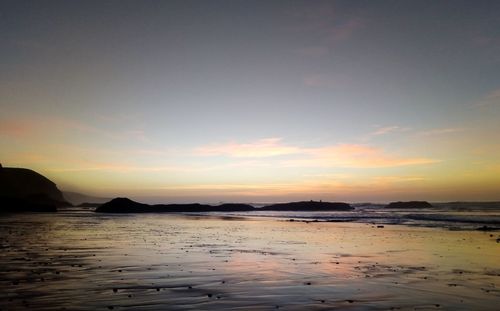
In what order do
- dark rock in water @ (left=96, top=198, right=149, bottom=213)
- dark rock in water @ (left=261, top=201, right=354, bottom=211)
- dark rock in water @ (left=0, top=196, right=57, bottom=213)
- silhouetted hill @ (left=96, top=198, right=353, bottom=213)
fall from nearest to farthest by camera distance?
1. dark rock in water @ (left=0, top=196, right=57, bottom=213)
2. dark rock in water @ (left=96, top=198, right=149, bottom=213)
3. silhouetted hill @ (left=96, top=198, right=353, bottom=213)
4. dark rock in water @ (left=261, top=201, right=354, bottom=211)

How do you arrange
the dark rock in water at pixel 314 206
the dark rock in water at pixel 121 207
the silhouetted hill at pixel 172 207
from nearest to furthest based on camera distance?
1. the dark rock in water at pixel 121 207
2. the silhouetted hill at pixel 172 207
3. the dark rock in water at pixel 314 206

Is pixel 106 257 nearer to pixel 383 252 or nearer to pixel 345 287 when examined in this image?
pixel 345 287

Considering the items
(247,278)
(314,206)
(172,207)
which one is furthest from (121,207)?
(247,278)

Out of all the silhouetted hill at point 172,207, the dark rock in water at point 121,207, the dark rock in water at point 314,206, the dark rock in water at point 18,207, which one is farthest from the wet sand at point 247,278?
the dark rock in water at point 314,206

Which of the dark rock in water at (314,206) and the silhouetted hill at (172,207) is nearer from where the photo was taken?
the silhouetted hill at (172,207)

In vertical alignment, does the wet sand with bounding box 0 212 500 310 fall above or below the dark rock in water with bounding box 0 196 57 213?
below

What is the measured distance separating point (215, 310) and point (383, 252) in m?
17.0

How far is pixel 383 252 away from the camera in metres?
25.4

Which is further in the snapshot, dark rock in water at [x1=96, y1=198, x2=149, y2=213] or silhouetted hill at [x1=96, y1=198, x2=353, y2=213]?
silhouetted hill at [x1=96, y1=198, x2=353, y2=213]

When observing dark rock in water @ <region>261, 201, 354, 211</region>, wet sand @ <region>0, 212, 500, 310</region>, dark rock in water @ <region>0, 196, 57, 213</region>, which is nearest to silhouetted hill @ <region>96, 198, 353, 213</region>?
dark rock in water @ <region>261, 201, 354, 211</region>

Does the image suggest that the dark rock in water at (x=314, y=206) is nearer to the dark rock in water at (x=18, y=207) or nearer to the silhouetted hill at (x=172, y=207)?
the silhouetted hill at (x=172, y=207)

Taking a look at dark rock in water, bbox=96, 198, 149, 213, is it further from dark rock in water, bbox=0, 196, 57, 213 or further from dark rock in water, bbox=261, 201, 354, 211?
dark rock in water, bbox=261, 201, 354, 211

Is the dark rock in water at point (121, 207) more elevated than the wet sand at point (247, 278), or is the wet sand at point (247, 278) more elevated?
the dark rock in water at point (121, 207)

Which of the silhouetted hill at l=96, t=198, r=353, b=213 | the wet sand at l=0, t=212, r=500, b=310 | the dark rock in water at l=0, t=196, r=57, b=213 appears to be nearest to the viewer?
the wet sand at l=0, t=212, r=500, b=310
